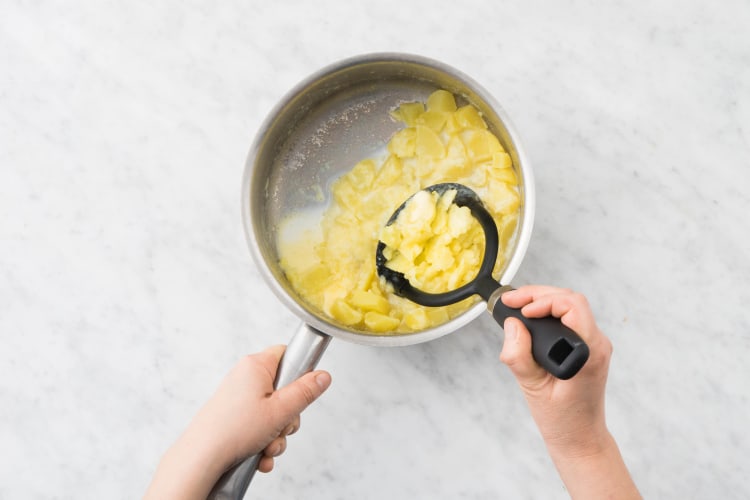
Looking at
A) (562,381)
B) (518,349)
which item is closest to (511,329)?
(518,349)

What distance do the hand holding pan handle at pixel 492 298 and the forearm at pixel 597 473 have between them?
0.90 ft

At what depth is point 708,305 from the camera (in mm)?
1215

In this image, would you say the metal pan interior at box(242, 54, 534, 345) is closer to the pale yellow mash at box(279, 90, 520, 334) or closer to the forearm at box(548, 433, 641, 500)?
the pale yellow mash at box(279, 90, 520, 334)

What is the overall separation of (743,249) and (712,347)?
0.62 ft

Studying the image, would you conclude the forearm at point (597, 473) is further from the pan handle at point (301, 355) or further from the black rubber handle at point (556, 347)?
the pan handle at point (301, 355)

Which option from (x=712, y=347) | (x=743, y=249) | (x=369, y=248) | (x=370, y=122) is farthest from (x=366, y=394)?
(x=743, y=249)

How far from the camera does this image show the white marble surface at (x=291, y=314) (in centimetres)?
121

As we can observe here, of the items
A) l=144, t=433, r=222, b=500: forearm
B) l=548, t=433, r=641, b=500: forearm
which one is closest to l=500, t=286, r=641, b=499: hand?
l=548, t=433, r=641, b=500: forearm

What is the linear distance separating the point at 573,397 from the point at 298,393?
401 mm

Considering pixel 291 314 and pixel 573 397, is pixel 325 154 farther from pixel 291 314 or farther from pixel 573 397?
pixel 573 397

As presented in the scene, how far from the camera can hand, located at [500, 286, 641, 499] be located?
0.85m

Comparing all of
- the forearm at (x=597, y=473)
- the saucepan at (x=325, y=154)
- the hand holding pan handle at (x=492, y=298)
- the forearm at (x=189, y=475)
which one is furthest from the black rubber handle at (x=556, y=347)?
the forearm at (x=189, y=475)

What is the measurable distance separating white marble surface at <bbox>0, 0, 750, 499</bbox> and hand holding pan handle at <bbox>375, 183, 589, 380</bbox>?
0.19 meters

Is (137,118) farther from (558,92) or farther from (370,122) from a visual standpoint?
(558,92)
